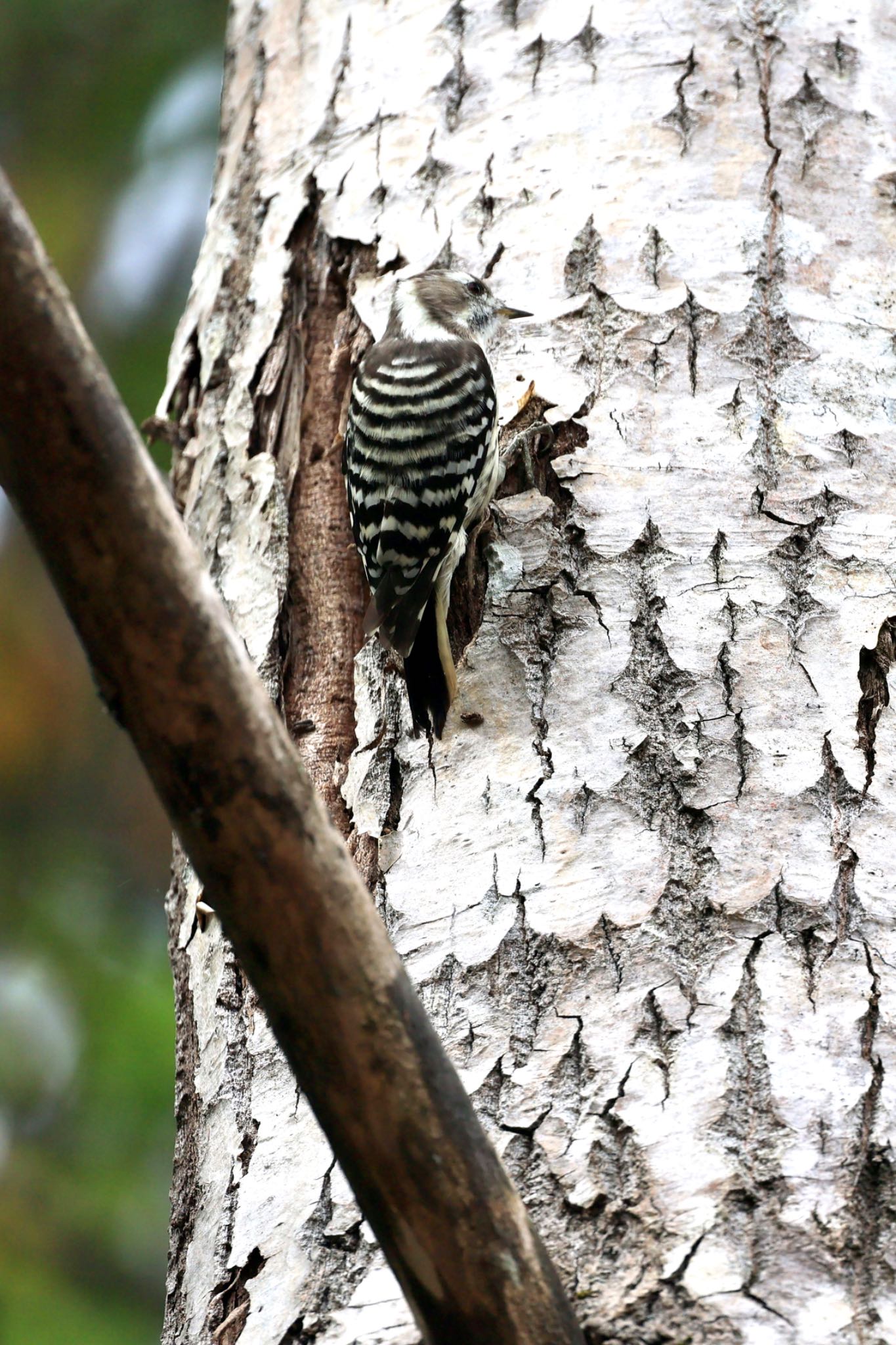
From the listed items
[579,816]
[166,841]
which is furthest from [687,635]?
[166,841]

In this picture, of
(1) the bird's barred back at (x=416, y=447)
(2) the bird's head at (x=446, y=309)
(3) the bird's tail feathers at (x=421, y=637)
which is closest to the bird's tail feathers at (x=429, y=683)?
(3) the bird's tail feathers at (x=421, y=637)

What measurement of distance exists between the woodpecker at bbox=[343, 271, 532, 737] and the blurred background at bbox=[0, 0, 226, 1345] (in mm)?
2011

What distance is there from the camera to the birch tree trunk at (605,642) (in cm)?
196

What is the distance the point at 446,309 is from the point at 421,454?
13.8 inches

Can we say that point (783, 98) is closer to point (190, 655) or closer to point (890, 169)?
point (890, 169)

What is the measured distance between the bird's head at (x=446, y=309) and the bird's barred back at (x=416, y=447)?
33 millimetres

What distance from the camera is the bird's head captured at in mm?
3062

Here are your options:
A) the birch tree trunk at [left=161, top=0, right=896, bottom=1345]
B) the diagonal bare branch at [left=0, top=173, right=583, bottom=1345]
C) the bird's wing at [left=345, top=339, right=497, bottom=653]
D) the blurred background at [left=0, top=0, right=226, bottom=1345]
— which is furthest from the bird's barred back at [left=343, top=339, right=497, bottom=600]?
the blurred background at [left=0, top=0, right=226, bottom=1345]

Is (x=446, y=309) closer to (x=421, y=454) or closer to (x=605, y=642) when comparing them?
(x=421, y=454)

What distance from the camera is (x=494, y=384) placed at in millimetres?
3205

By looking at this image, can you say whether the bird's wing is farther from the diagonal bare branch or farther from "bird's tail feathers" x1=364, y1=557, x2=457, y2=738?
the diagonal bare branch

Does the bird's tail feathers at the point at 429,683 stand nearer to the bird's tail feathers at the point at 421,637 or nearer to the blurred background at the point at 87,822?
the bird's tail feathers at the point at 421,637

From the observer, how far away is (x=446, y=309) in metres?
3.39

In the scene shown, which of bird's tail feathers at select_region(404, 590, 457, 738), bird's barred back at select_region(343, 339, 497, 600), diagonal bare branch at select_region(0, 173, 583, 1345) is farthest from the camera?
bird's barred back at select_region(343, 339, 497, 600)
